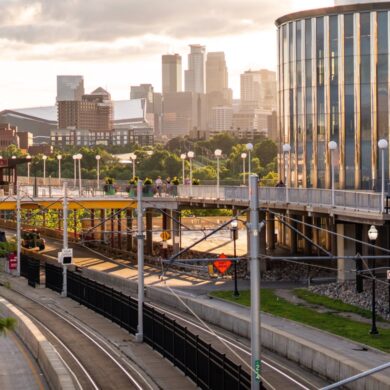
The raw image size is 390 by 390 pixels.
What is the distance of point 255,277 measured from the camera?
86.9 ft

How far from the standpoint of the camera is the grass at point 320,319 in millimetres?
45594

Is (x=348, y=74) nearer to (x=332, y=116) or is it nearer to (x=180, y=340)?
(x=332, y=116)

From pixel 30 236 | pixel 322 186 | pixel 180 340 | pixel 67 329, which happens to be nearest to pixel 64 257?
pixel 67 329

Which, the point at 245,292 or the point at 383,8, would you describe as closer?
the point at 245,292

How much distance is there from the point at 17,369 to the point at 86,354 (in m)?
4.62

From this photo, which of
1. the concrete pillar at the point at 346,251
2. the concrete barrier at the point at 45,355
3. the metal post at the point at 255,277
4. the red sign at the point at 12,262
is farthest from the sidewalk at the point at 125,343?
the concrete pillar at the point at 346,251

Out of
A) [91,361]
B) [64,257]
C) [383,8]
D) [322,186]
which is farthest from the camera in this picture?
[322,186]

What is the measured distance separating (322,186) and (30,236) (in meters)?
31.2

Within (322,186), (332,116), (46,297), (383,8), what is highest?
(383,8)

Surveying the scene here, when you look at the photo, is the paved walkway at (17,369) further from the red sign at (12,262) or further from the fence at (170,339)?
the red sign at (12,262)

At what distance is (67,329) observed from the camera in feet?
174

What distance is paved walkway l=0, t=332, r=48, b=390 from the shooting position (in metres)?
38.7

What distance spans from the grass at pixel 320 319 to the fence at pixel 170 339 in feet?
28.0

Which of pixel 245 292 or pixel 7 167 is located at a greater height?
pixel 7 167
